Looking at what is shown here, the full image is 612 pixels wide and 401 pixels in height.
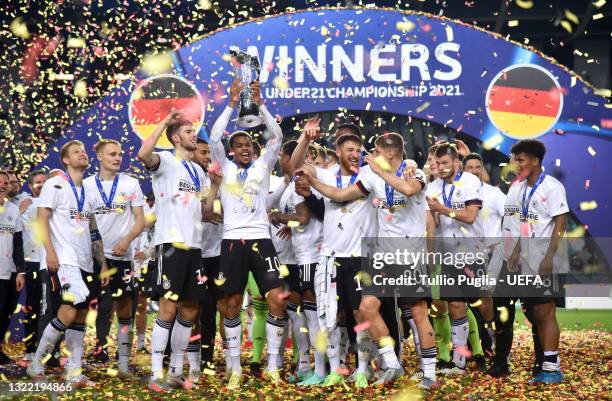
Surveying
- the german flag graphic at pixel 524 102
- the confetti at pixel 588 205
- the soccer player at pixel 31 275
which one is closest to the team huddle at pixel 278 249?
the soccer player at pixel 31 275

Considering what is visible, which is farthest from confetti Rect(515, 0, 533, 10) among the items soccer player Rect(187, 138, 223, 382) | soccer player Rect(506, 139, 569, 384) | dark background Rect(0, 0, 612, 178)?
soccer player Rect(187, 138, 223, 382)

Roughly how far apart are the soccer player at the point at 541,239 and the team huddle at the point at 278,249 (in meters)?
0.01

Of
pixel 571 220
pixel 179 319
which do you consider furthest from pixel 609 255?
A: pixel 179 319

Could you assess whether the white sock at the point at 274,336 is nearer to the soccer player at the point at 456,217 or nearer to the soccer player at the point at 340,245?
the soccer player at the point at 340,245

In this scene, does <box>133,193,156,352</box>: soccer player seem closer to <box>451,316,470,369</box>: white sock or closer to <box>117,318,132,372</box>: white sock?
<box>117,318,132,372</box>: white sock

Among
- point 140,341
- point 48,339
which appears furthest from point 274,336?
Result: point 140,341

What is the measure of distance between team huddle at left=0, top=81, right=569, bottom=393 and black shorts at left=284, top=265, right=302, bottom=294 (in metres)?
0.01

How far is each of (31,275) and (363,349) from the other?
4478 millimetres

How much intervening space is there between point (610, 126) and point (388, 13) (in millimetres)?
4457

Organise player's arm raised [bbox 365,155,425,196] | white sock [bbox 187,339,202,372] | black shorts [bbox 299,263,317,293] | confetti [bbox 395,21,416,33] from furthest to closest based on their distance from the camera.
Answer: confetti [bbox 395,21,416,33] < black shorts [bbox 299,263,317,293] < white sock [bbox 187,339,202,372] < player's arm raised [bbox 365,155,425,196]

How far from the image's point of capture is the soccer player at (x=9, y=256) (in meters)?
9.62

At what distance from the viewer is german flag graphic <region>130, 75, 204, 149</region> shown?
1488cm

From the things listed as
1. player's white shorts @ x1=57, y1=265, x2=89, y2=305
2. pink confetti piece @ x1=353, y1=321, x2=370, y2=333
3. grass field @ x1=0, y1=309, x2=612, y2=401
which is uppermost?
player's white shorts @ x1=57, y1=265, x2=89, y2=305

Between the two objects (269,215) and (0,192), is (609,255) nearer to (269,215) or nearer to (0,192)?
(269,215)
